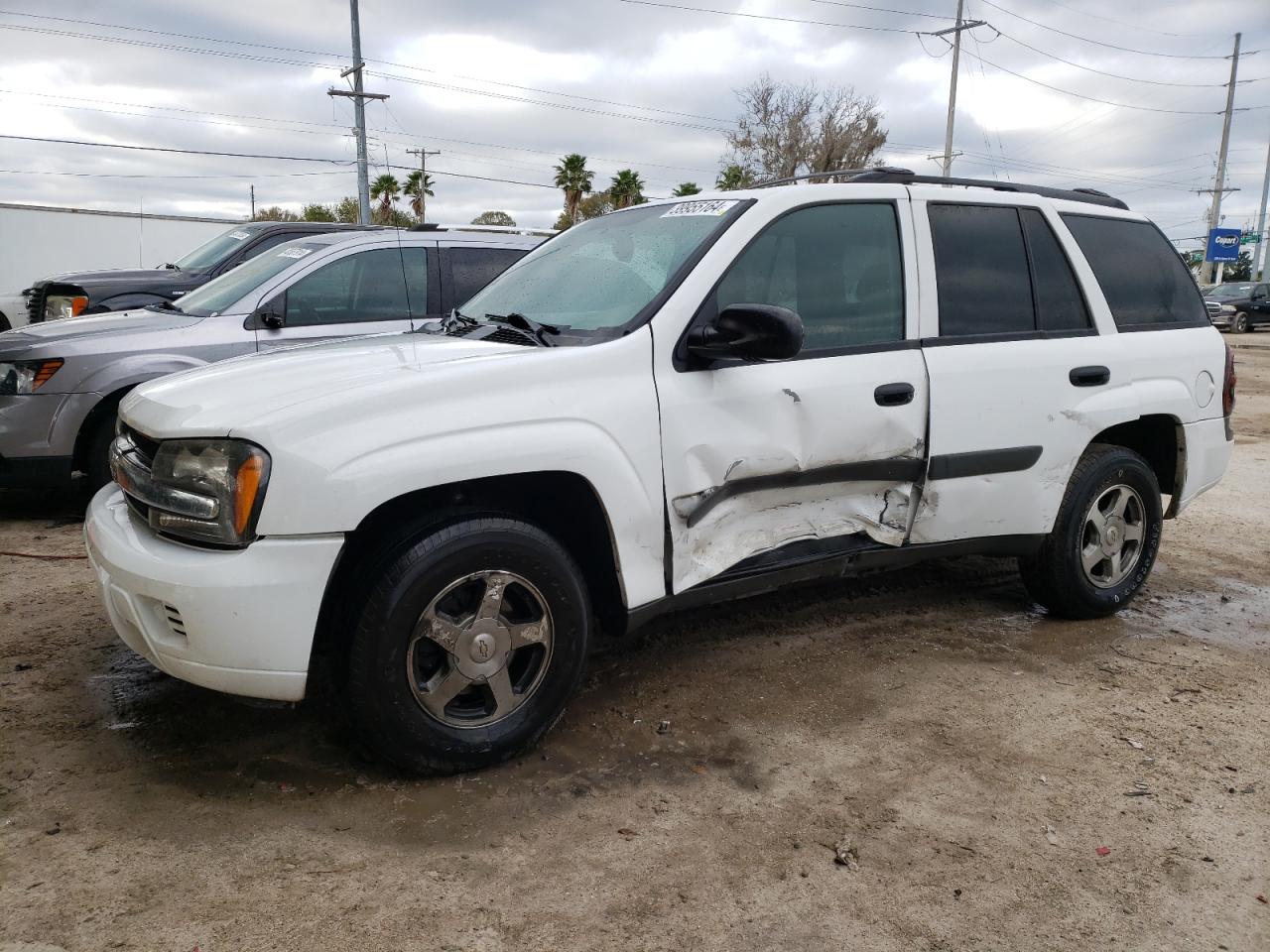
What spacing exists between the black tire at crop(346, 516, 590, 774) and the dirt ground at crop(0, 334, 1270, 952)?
0.44 ft

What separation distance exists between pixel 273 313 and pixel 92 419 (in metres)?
1.22

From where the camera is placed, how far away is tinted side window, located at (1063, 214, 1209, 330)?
4.39 meters

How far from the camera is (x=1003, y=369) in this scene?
394 cm

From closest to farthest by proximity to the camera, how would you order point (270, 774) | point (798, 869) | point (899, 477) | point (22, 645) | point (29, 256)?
point (798, 869), point (270, 774), point (899, 477), point (22, 645), point (29, 256)

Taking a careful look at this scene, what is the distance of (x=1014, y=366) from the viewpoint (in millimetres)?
3975

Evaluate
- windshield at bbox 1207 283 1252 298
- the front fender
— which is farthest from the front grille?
windshield at bbox 1207 283 1252 298

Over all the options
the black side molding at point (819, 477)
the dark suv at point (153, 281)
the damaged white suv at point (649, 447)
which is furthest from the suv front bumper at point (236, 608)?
the dark suv at point (153, 281)

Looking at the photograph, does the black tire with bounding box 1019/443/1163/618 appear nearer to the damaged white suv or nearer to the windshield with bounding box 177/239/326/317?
the damaged white suv

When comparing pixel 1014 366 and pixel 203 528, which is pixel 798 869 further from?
pixel 1014 366

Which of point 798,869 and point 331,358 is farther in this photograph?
point 331,358

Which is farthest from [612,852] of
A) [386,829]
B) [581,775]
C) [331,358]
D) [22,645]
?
[22,645]

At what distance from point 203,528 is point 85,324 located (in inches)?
173

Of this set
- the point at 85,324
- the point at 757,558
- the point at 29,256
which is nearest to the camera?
the point at 757,558

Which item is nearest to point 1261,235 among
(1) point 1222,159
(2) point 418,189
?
(1) point 1222,159
